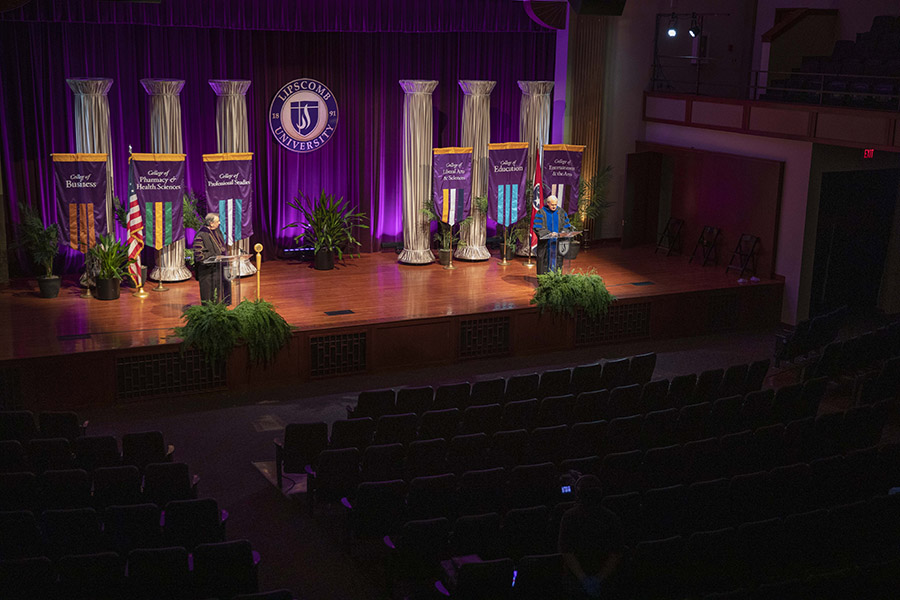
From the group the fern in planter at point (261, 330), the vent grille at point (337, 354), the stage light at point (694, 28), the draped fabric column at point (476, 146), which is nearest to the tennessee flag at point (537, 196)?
the draped fabric column at point (476, 146)

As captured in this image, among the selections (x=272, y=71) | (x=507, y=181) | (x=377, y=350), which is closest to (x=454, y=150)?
(x=507, y=181)

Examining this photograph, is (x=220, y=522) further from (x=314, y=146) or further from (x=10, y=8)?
(x=314, y=146)

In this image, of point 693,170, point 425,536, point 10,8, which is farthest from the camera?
point 693,170

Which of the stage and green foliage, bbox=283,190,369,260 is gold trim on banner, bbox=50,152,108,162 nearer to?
the stage

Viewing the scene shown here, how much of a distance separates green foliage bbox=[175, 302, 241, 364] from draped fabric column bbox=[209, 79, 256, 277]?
2896 millimetres

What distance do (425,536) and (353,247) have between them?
10080 millimetres

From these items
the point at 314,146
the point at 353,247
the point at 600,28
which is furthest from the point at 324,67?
the point at 600,28

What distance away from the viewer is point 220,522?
21.6ft

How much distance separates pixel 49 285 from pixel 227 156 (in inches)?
113

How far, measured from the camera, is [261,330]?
10898 mm

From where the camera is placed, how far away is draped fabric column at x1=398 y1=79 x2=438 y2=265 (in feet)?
48.8

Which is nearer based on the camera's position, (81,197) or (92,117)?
(81,197)

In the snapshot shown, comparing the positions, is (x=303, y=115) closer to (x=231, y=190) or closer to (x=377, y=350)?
(x=231, y=190)

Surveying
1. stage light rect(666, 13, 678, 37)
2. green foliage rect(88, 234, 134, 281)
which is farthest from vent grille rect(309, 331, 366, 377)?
stage light rect(666, 13, 678, 37)
